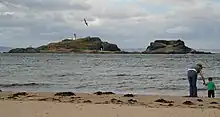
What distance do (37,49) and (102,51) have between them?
1177 inches

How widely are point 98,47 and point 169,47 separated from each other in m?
26.8

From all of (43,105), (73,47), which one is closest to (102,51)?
(73,47)

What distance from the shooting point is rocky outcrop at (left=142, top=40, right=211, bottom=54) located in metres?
159

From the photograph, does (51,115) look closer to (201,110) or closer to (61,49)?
(201,110)

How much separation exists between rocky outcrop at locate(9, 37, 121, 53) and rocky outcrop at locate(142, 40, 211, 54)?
15232 millimetres

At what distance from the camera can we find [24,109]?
12609mm

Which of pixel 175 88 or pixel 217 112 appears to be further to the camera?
pixel 175 88

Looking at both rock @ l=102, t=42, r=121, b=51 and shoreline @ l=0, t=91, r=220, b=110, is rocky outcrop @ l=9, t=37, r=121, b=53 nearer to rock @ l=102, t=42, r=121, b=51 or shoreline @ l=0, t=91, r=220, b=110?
rock @ l=102, t=42, r=121, b=51

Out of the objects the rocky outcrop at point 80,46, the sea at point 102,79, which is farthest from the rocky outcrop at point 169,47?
the sea at point 102,79

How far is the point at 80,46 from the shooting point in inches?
6683

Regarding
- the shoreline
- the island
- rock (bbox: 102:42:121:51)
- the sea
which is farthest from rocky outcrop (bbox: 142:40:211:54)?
the shoreline

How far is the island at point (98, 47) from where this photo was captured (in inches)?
6339

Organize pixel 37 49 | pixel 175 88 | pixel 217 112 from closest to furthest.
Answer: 1. pixel 217 112
2. pixel 175 88
3. pixel 37 49

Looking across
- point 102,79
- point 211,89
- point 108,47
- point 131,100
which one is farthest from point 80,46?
point 131,100
